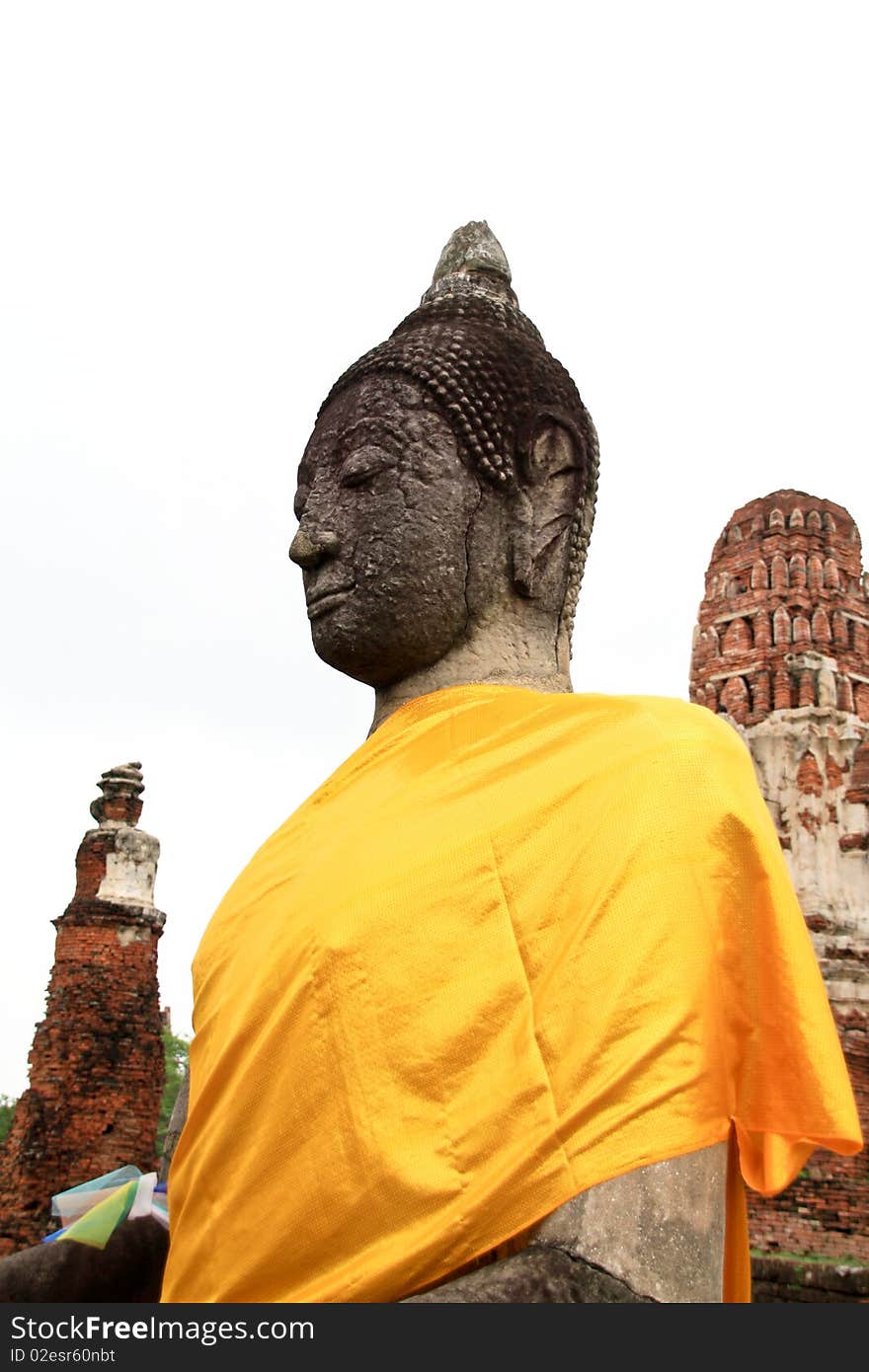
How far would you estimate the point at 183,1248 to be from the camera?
2.27 metres

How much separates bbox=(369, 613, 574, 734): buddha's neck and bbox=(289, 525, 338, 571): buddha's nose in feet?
1.12

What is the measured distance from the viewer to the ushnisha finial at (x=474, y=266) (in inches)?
138

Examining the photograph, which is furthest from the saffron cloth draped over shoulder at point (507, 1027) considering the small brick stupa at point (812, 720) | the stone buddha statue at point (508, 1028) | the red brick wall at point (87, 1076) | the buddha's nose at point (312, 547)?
the small brick stupa at point (812, 720)

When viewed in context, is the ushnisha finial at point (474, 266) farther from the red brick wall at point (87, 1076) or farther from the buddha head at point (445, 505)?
the red brick wall at point (87, 1076)

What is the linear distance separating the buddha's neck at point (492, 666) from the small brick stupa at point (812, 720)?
1071 centimetres

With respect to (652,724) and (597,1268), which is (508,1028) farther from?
(652,724)

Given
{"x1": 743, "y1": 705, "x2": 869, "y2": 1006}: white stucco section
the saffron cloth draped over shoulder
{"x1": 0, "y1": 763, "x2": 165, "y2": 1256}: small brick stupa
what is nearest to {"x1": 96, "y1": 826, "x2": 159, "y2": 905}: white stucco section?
{"x1": 0, "y1": 763, "x2": 165, "y2": 1256}: small brick stupa

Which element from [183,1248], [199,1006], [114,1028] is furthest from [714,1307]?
[114,1028]

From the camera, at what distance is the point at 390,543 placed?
288 centimetres

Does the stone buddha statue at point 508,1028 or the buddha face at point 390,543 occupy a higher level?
the buddha face at point 390,543

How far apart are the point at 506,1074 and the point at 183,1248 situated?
731 millimetres

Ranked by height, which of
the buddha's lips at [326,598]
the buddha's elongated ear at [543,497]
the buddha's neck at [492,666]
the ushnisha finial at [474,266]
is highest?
the ushnisha finial at [474,266]

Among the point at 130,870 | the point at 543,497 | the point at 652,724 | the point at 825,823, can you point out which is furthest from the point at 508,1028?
the point at 825,823

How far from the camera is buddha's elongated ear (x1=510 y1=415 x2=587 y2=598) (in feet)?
9.93
